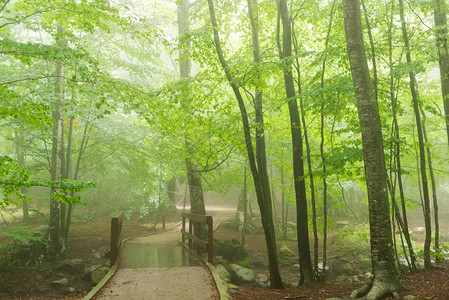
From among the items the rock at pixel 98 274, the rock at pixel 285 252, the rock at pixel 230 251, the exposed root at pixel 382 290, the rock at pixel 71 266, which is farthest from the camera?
the rock at pixel 285 252

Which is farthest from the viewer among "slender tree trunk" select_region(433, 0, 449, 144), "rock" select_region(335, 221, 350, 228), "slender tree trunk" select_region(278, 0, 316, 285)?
"rock" select_region(335, 221, 350, 228)

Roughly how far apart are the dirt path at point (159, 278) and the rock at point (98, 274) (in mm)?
615

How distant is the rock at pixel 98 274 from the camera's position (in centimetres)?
858

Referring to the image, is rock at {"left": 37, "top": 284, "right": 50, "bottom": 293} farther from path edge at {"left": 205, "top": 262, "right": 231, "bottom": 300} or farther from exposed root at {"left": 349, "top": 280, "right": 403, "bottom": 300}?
exposed root at {"left": 349, "top": 280, "right": 403, "bottom": 300}

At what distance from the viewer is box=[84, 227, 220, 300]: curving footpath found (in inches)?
219

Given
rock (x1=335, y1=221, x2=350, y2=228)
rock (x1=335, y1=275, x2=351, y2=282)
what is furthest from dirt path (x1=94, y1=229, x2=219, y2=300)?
rock (x1=335, y1=221, x2=350, y2=228)

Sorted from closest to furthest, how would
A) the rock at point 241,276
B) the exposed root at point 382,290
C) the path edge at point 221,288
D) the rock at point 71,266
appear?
the exposed root at point 382,290 → the path edge at point 221,288 → the rock at point 241,276 → the rock at point 71,266

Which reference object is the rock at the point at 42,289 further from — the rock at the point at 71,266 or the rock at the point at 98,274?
the rock at the point at 98,274

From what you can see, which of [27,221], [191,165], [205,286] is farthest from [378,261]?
[27,221]

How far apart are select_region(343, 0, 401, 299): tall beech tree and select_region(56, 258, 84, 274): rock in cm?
822

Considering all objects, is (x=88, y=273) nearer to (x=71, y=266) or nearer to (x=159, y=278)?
(x=71, y=266)

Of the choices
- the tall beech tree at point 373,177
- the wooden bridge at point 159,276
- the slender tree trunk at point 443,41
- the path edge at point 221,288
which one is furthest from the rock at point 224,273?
the slender tree trunk at point 443,41

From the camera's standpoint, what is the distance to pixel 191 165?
12453mm

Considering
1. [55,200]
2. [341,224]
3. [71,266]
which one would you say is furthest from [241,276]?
[341,224]
